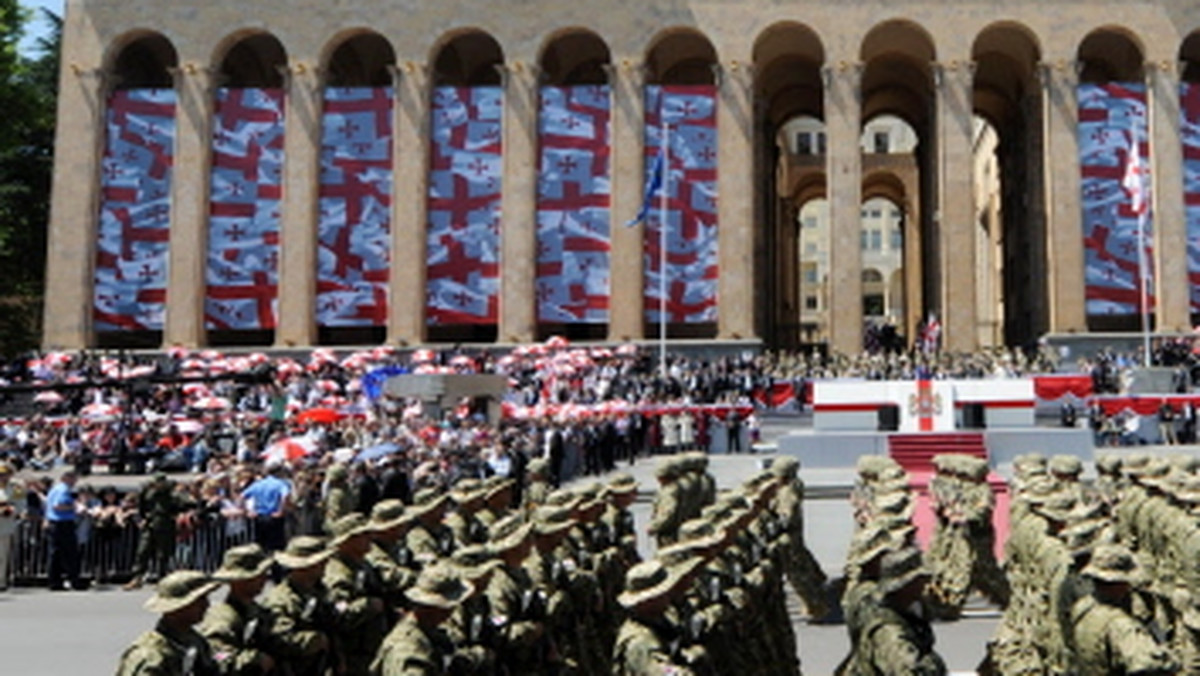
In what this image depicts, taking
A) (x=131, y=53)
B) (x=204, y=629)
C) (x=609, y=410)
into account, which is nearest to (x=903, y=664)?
(x=204, y=629)

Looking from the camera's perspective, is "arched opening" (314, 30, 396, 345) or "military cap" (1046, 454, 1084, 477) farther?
"arched opening" (314, 30, 396, 345)

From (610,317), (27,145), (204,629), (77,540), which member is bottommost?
(77,540)

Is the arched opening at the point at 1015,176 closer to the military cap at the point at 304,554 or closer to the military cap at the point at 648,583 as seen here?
the military cap at the point at 304,554

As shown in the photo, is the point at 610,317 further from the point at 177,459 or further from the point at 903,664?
the point at 903,664

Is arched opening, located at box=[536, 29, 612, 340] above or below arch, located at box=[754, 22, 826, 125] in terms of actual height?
below

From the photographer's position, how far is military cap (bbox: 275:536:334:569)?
22.3ft

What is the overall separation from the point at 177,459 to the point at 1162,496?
76.4ft

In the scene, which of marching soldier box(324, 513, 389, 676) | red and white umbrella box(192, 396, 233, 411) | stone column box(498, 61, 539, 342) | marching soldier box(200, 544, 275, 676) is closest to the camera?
marching soldier box(200, 544, 275, 676)

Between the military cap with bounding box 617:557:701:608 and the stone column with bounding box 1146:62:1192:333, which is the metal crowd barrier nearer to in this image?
the military cap with bounding box 617:557:701:608

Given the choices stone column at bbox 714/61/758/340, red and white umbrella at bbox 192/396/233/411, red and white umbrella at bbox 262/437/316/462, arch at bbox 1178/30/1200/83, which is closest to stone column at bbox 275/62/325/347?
red and white umbrella at bbox 192/396/233/411

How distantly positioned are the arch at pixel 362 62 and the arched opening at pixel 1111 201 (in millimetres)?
28498

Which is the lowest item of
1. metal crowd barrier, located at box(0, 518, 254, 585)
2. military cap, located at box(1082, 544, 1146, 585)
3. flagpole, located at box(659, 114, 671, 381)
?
metal crowd barrier, located at box(0, 518, 254, 585)

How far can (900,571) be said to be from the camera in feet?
18.2

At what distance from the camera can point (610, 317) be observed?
41406 millimetres
